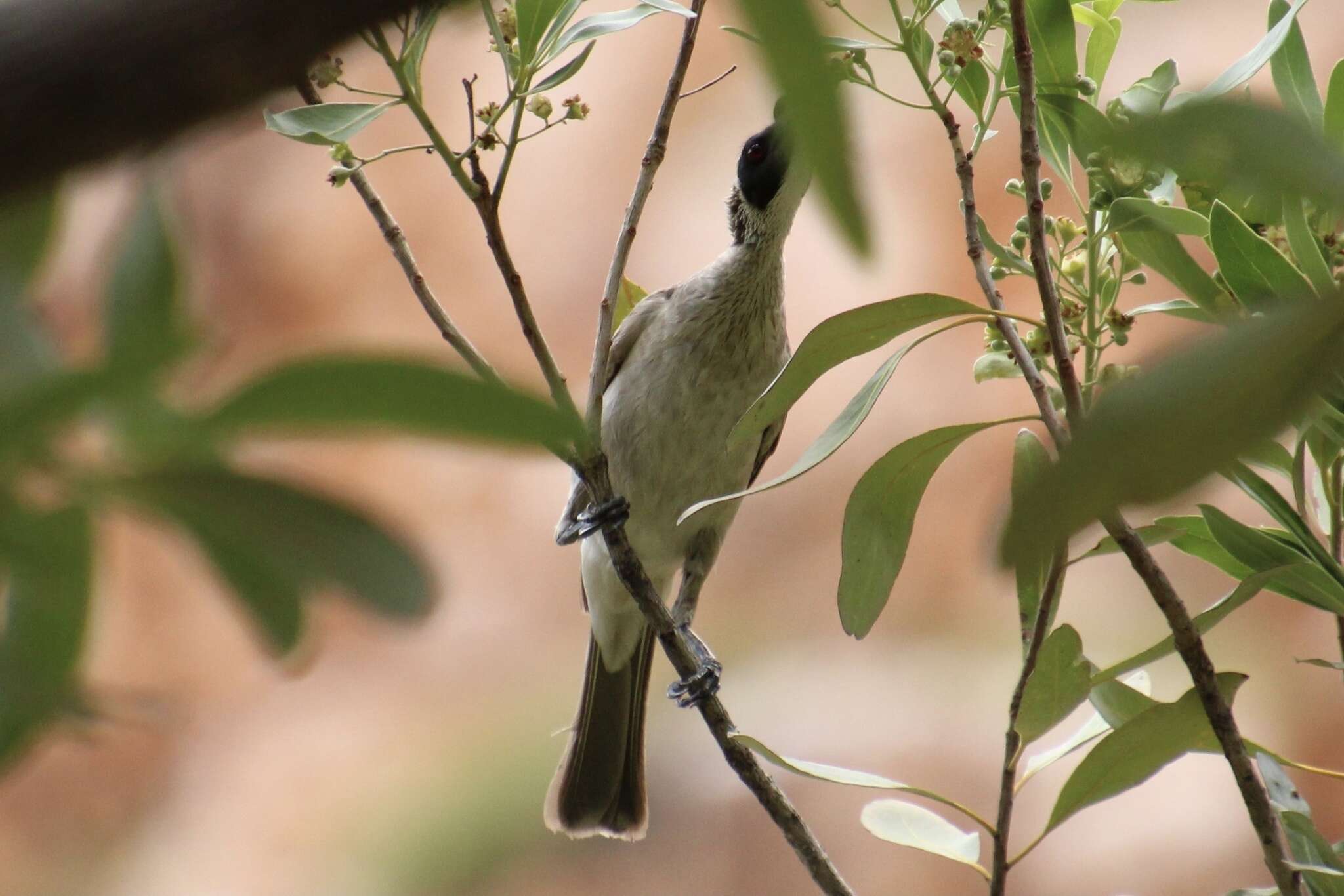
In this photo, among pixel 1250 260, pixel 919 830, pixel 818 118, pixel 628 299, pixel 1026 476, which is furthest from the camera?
pixel 628 299

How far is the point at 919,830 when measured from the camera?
1273 millimetres

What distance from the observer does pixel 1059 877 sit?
4250 mm

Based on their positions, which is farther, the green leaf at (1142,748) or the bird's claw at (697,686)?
the bird's claw at (697,686)

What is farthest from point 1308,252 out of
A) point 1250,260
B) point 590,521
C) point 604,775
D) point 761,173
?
point 604,775

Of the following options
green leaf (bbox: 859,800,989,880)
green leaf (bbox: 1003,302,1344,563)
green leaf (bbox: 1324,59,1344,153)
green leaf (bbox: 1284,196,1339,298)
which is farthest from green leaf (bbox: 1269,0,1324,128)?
green leaf (bbox: 1003,302,1344,563)

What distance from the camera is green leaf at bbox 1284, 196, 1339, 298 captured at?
0.98 m

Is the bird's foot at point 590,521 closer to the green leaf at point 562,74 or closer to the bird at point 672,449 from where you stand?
the bird at point 672,449

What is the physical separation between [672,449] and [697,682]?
94cm

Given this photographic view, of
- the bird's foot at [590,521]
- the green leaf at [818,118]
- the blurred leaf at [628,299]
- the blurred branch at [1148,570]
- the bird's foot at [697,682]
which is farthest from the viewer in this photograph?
the bird's foot at [590,521]

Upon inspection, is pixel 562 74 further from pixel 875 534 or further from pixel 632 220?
pixel 875 534

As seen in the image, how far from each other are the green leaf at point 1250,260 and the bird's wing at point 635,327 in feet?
4.49

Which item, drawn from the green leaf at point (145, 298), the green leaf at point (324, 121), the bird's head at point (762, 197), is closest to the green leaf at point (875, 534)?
the green leaf at point (324, 121)

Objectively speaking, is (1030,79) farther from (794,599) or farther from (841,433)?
(794,599)

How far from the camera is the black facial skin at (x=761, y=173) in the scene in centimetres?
225
